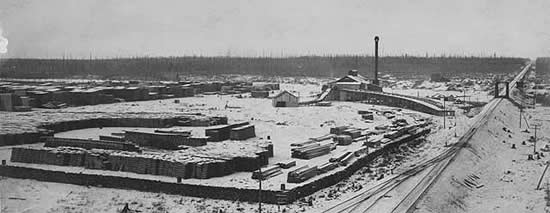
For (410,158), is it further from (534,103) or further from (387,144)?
(534,103)

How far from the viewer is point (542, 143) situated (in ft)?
103

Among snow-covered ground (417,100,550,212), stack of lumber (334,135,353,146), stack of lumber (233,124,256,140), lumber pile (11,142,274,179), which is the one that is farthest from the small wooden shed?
lumber pile (11,142,274,179)

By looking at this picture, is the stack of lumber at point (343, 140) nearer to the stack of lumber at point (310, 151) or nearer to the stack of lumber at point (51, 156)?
the stack of lumber at point (310, 151)

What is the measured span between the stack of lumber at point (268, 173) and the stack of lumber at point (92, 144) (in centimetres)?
620

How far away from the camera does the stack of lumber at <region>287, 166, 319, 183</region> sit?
61.9 ft

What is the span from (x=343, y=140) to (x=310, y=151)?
4.09 meters


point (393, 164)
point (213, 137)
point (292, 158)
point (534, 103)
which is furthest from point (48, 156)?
point (534, 103)

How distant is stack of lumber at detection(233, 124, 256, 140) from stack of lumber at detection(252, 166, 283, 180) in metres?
7.21

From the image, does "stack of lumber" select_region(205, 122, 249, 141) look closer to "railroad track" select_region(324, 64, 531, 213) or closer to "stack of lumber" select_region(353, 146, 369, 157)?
"stack of lumber" select_region(353, 146, 369, 157)

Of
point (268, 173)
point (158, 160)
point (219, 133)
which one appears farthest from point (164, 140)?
point (268, 173)

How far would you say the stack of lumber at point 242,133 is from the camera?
27.6 metres

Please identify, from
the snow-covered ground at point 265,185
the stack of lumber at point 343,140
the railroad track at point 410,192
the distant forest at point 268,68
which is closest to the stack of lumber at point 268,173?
the snow-covered ground at point 265,185

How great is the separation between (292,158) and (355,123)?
13533mm

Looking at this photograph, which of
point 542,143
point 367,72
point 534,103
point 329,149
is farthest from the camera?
Result: point 367,72
